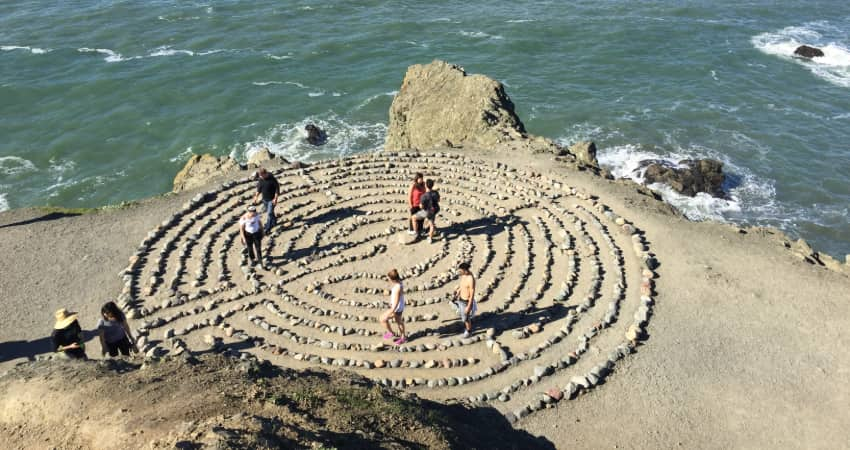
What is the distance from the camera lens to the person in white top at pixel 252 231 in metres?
20.5

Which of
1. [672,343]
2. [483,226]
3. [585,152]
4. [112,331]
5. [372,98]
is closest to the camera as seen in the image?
[112,331]

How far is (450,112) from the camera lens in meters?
34.3

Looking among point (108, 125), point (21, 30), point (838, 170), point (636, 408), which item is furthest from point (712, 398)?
point (21, 30)

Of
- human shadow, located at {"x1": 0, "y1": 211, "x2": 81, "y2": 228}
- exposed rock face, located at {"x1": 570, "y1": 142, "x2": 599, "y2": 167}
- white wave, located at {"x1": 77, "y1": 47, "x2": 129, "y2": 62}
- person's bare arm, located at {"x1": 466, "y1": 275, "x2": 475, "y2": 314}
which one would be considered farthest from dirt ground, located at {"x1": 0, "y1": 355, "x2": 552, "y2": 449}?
white wave, located at {"x1": 77, "y1": 47, "x2": 129, "y2": 62}

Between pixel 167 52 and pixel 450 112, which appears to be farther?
pixel 167 52

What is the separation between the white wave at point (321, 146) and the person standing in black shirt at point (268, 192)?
20908mm

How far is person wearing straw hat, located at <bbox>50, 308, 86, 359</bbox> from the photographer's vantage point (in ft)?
50.1

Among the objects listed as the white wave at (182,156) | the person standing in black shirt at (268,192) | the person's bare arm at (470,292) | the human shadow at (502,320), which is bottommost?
the white wave at (182,156)

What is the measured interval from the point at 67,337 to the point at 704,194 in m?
34.3

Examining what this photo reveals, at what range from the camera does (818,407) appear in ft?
53.7

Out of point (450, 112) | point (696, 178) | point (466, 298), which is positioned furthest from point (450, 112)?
point (466, 298)

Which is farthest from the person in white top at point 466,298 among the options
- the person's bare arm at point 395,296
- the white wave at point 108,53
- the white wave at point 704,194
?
the white wave at point 108,53

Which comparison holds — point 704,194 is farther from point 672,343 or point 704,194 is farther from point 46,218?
point 46,218

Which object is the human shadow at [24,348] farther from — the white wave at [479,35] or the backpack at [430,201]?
the white wave at [479,35]
